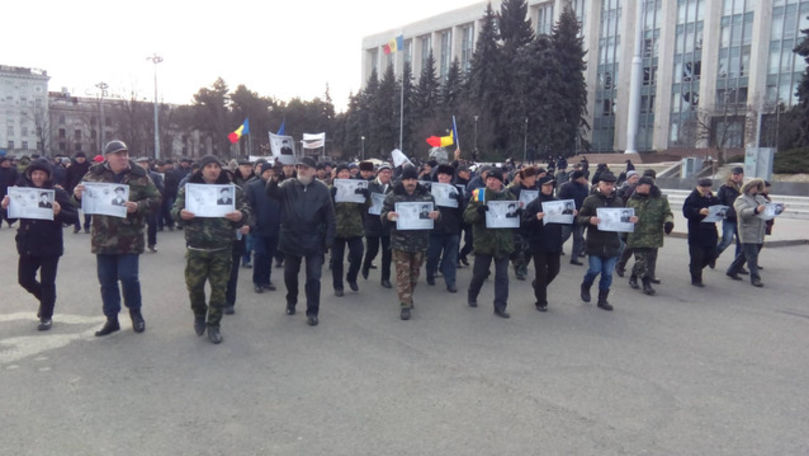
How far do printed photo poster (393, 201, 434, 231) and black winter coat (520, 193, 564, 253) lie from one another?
4.39 feet

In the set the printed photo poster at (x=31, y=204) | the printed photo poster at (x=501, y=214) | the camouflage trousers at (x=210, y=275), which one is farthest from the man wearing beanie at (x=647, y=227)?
the printed photo poster at (x=31, y=204)

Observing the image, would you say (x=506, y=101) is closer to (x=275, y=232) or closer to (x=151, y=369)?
(x=275, y=232)

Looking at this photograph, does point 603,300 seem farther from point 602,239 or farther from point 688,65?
point 688,65

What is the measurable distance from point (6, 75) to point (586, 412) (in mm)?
125590

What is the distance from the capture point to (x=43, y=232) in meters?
6.46

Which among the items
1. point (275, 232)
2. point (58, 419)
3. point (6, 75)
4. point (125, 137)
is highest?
point (6, 75)

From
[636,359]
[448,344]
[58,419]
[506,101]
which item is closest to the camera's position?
[58,419]

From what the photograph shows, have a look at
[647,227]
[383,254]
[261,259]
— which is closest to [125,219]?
[261,259]

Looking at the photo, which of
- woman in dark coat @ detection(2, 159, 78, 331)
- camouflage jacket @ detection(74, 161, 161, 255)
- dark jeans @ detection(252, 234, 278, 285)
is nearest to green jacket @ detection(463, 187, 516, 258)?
dark jeans @ detection(252, 234, 278, 285)

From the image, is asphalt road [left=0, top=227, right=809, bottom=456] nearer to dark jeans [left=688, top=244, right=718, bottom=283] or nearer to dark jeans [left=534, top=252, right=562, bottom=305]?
dark jeans [left=534, top=252, right=562, bottom=305]

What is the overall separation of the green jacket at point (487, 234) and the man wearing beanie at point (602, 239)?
4.09 feet

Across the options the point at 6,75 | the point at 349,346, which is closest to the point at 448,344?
the point at 349,346

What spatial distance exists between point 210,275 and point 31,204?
2.14m

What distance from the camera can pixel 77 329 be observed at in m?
6.60
